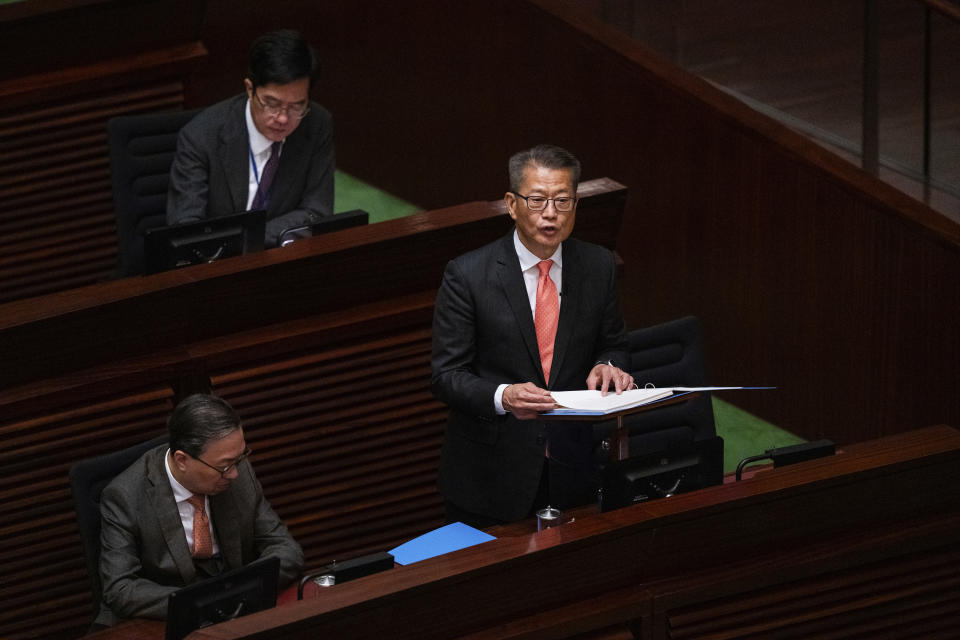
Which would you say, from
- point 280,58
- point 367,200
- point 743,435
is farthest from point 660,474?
point 367,200

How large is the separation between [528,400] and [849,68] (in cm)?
215

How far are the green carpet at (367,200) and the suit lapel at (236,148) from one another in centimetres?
170

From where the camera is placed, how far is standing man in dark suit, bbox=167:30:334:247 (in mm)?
4453

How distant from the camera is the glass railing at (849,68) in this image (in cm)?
460

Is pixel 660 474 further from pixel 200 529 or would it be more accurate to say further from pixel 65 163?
pixel 65 163

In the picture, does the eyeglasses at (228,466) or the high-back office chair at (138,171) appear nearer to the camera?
the eyeglasses at (228,466)

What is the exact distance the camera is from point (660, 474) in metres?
3.21

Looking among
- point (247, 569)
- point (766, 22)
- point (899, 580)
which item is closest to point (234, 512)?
point (247, 569)

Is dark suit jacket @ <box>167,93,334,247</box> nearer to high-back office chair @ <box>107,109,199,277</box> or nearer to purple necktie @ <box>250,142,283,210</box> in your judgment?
purple necktie @ <box>250,142,283,210</box>

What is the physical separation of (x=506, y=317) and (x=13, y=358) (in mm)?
1163

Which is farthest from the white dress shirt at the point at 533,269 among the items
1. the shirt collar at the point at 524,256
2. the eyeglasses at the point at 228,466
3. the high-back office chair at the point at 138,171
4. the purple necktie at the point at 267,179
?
the high-back office chair at the point at 138,171

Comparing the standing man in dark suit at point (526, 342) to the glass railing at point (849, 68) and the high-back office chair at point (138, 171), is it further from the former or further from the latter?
the high-back office chair at point (138, 171)

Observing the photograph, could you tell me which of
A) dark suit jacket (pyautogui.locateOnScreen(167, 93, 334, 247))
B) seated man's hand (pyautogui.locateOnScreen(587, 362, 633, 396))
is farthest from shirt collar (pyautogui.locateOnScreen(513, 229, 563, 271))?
dark suit jacket (pyautogui.locateOnScreen(167, 93, 334, 247))

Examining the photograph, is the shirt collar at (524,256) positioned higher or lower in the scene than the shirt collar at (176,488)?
higher
